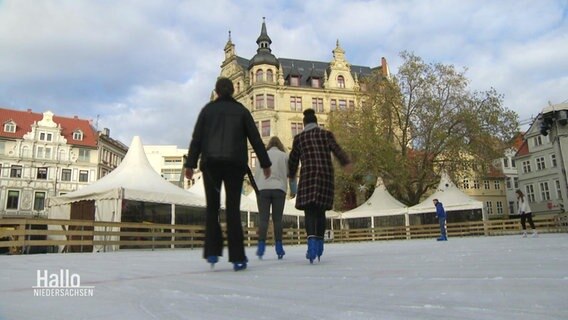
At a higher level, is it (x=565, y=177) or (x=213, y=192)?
(x=565, y=177)

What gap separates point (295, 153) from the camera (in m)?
5.48

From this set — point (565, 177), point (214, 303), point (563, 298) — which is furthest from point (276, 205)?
point (565, 177)

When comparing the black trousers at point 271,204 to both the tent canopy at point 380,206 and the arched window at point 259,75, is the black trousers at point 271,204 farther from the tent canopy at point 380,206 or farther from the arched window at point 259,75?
the arched window at point 259,75

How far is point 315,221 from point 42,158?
53649 mm

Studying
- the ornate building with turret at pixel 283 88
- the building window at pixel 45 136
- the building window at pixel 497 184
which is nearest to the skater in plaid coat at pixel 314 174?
the ornate building with turret at pixel 283 88

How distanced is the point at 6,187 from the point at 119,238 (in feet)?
135

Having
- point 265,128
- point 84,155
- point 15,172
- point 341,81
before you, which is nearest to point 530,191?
point 341,81

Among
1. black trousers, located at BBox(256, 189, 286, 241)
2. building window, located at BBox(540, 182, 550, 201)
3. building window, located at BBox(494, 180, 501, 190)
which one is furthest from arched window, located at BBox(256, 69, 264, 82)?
black trousers, located at BBox(256, 189, 286, 241)

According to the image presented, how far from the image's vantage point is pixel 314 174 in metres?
5.15

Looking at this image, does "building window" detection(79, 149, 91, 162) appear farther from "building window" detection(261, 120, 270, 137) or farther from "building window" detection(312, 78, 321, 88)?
"building window" detection(312, 78, 321, 88)

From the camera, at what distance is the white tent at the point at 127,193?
14766 millimetres

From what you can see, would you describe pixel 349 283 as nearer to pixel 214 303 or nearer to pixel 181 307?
pixel 214 303

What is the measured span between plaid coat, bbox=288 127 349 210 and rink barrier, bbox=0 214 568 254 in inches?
341

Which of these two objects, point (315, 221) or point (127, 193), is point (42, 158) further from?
point (315, 221)
